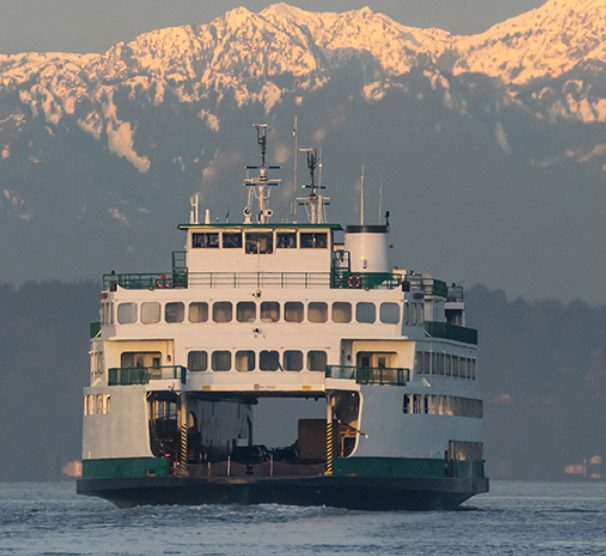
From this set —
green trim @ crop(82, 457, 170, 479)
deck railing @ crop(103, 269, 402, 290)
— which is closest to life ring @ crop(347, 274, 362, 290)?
deck railing @ crop(103, 269, 402, 290)

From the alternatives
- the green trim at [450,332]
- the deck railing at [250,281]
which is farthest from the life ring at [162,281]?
the green trim at [450,332]

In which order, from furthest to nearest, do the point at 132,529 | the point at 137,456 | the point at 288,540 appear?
1. the point at 137,456
2. the point at 132,529
3. the point at 288,540

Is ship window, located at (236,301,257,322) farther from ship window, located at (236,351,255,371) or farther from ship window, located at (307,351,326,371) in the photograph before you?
ship window, located at (307,351,326,371)

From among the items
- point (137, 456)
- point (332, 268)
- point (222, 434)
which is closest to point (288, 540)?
point (137, 456)

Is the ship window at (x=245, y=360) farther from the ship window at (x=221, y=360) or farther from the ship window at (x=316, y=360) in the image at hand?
the ship window at (x=316, y=360)

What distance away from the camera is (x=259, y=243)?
11269 centimetres

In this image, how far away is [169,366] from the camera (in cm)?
10694

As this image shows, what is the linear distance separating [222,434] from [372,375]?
17566 millimetres

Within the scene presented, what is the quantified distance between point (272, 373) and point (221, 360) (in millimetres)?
2550

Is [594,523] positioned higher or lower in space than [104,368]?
lower

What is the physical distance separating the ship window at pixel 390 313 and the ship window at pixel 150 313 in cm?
Answer: 1072

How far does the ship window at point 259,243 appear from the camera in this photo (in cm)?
11250

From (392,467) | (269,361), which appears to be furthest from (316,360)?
(392,467)

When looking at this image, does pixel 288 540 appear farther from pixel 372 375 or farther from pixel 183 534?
pixel 372 375
